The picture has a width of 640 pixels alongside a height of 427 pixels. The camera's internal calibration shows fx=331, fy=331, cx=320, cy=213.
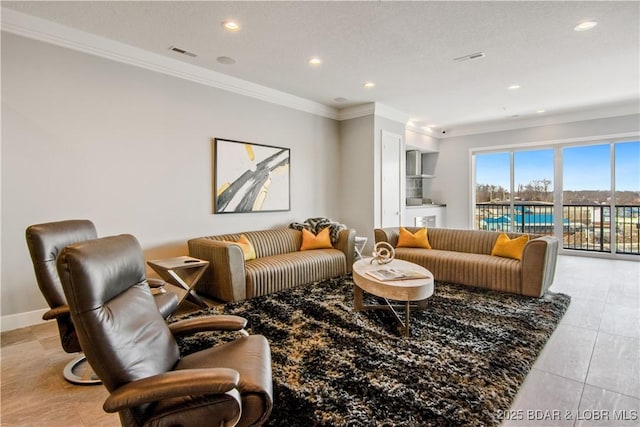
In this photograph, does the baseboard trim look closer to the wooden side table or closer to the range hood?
the wooden side table

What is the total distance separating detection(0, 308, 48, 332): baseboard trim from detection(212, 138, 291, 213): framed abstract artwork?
6.80ft

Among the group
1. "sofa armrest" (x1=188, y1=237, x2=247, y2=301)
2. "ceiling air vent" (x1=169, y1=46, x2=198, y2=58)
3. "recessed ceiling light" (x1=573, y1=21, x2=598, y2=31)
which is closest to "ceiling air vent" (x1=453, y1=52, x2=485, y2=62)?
"recessed ceiling light" (x1=573, y1=21, x2=598, y2=31)

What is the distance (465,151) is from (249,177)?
215 inches

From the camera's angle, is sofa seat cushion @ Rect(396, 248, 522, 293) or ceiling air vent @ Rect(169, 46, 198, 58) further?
sofa seat cushion @ Rect(396, 248, 522, 293)

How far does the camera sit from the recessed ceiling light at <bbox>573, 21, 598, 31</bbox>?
304 cm

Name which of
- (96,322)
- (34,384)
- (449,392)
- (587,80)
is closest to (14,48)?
(34,384)

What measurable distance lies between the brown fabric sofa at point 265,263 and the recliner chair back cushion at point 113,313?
1.90 m

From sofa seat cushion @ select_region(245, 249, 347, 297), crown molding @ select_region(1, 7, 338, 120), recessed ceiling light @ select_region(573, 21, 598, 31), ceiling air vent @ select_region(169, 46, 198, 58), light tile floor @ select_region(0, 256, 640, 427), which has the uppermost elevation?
ceiling air vent @ select_region(169, 46, 198, 58)

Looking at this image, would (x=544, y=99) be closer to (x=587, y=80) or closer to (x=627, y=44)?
(x=587, y=80)

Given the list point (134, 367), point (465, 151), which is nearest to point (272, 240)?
point (134, 367)

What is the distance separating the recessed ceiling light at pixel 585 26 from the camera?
3037mm

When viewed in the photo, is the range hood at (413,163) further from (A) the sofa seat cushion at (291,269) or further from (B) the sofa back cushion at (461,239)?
(A) the sofa seat cushion at (291,269)

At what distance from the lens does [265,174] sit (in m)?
4.95

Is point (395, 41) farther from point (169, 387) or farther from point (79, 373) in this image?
point (79, 373)
